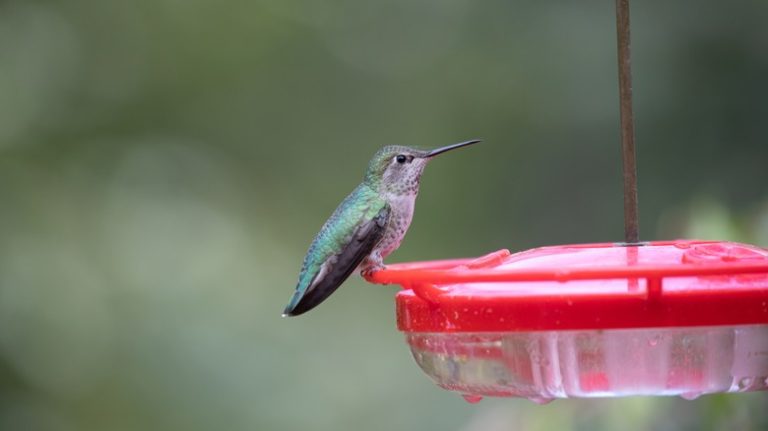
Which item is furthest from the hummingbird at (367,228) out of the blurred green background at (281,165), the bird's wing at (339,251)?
the blurred green background at (281,165)

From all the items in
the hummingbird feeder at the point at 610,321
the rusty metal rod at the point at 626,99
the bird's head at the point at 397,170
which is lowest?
the hummingbird feeder at the point at 610,321

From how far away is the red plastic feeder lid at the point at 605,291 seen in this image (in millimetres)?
1942

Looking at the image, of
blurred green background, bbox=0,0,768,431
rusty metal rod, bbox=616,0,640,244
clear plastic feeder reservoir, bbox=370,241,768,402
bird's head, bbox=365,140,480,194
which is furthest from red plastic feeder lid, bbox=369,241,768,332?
blurred green background, bbox=0,0,768,431

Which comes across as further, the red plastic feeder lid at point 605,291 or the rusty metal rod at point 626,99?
the rusty metal rod at point 626,99

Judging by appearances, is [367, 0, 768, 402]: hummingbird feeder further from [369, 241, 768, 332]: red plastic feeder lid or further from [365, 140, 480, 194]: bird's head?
[365, 140, 480, 194]: bird's head

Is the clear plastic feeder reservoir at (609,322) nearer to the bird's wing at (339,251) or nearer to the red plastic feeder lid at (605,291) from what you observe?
the red plastic feeder lid at (605,291)

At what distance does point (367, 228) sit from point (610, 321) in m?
1.25

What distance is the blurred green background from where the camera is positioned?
5660 mm

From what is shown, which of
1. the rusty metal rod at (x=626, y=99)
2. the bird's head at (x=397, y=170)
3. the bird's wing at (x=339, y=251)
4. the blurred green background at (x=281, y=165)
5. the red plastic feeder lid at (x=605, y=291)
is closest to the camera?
the red plastic feeder lid at (x=605, y=291)

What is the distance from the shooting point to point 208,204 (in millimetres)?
6367

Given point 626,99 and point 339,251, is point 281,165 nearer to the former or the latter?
point 339,251

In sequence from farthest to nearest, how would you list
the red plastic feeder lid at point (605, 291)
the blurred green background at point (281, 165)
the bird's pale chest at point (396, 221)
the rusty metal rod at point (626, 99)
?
the blurred green background at point (281, 165)
the bird's pale chest at point (396, 221)
the rusty metal rod at point (626, 99)
the red plastic feeder lid at point (605, 291)

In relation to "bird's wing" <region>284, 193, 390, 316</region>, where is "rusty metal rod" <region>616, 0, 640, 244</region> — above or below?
above

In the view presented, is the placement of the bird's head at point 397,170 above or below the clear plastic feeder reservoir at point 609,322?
above
